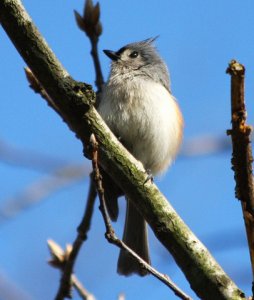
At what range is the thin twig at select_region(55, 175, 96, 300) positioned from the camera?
2.84 metres

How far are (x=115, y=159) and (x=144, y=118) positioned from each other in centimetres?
169

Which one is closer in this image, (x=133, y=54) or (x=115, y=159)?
(x=115, y=159)

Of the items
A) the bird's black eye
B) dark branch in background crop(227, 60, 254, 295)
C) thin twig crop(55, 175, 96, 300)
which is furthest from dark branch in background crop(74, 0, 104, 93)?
the bird's black eye

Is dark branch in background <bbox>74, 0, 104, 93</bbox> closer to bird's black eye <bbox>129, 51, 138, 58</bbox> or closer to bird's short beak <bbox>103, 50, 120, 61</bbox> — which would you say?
bird's short beak <bbox>103, 50, 120, 61</bbox>

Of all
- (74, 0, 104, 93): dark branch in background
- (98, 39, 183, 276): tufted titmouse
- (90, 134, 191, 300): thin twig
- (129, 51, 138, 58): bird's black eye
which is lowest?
(90, 134, 191, 300): thin twig

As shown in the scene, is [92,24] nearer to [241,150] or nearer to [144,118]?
[144,118]

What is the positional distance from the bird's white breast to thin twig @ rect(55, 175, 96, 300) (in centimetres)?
100

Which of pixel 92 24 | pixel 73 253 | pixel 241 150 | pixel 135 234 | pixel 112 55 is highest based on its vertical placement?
pixel 112 55

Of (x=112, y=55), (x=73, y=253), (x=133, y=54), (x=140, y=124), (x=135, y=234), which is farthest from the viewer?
(x=133, y=54)

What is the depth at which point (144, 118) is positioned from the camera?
3.89 meters

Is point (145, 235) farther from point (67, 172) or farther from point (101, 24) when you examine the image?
point (101, 24)

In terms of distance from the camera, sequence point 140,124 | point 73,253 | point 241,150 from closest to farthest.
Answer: point 241,150 < point 73,253 < point 140,124

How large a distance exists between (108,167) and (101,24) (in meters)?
1.15

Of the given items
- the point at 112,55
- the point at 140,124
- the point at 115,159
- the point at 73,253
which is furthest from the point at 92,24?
the point at 112,55
